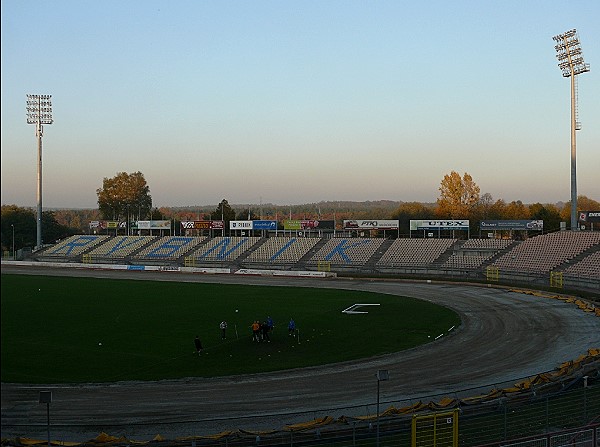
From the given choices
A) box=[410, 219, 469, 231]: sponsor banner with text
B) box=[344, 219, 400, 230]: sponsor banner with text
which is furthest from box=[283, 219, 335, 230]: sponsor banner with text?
box=[410, 219, 469, 231]: sponsor banner with text

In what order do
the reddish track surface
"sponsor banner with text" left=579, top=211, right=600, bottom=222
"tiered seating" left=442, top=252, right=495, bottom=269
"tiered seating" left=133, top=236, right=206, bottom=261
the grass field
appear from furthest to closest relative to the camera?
1. "tiered seating" left=133, top=236, right=206, bottom=261
2. "sponsor banner with text" left=579, top=211, right=600, bottom=222
3. "tiered seating" left=442, top=252, right=495, bottom=269
4. the grass field
5. the reddish track surface

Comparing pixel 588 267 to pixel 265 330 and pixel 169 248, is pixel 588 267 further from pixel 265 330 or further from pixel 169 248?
pixel 169 248

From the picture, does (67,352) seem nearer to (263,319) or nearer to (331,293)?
(263,319)

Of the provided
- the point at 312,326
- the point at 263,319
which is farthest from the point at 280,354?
the point at 263,319

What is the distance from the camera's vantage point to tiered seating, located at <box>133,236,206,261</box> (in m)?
84.9

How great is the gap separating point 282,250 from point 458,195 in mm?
46635

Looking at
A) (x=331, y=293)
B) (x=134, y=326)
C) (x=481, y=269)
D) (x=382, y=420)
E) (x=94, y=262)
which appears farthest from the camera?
(x=94, y=262)

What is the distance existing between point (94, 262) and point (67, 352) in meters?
59.6

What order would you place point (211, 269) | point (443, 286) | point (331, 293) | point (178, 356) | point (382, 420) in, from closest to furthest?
point (382, 420) < point (178, 356) < point (331, 293) < point (443, 286) < point (211, 269)

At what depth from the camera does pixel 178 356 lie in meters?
27.5

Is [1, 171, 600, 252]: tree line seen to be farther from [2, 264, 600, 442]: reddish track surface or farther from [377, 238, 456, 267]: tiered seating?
[2, 264, 600, 442]: reddish track surface

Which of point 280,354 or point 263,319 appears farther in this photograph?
point 263,319

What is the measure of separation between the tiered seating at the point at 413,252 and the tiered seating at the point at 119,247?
36.7m

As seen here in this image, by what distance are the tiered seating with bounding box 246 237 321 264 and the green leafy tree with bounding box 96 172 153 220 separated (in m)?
51.6
